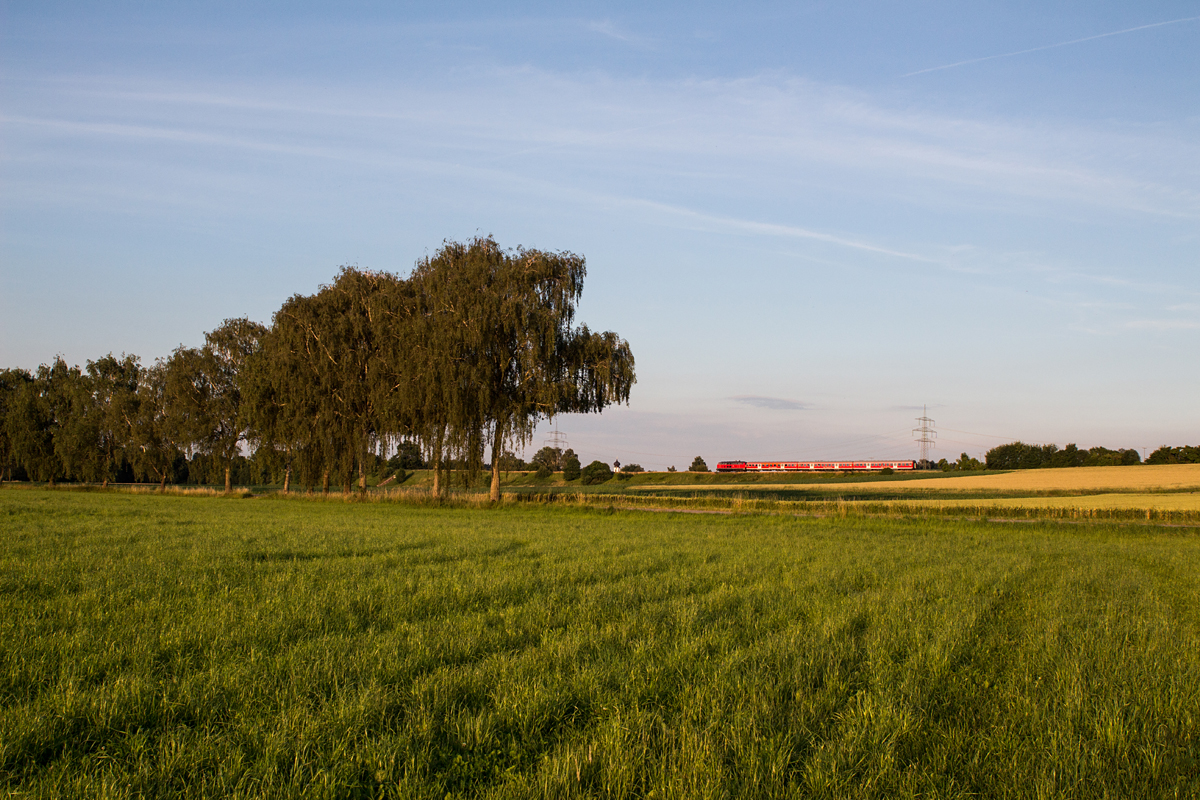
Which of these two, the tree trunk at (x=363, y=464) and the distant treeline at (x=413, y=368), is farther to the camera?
the tree trunk at (x=363, y=464)

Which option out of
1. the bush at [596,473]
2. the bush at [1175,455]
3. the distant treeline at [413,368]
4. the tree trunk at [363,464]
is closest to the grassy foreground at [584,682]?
the distant treeline at [413,368]

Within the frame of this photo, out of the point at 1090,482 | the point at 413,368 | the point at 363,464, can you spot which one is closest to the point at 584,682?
the point at 413,368

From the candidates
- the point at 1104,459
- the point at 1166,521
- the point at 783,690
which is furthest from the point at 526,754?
the point at 1104,459

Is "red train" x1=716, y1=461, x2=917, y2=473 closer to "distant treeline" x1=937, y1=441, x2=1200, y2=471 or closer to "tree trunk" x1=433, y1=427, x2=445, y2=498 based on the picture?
"distant treeline" x1=937, y1=441, x2=1200, y2=471

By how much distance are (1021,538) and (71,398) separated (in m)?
81.0

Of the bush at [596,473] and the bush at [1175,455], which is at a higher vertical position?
the bush at [1175,455]

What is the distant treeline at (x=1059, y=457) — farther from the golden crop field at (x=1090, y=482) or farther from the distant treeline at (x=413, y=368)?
the distant treeline at (x=413, y=368)

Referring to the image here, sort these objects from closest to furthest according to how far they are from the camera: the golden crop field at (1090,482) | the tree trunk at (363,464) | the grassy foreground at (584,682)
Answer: the grassy foreground at (584,682) → the tree trunk at (363,464) → the golden crop field at (1090,482)

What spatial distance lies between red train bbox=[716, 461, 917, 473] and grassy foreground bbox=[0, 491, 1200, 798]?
106 metres

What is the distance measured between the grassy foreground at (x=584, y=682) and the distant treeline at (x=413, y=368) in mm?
25074

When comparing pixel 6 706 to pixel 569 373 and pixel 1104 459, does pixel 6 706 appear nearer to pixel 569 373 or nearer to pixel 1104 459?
pixel 569 373

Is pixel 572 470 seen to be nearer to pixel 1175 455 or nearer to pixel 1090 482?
pixel 1090 482

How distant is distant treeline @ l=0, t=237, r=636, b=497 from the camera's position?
36062 millimetres

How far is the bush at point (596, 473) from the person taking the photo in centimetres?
10806
